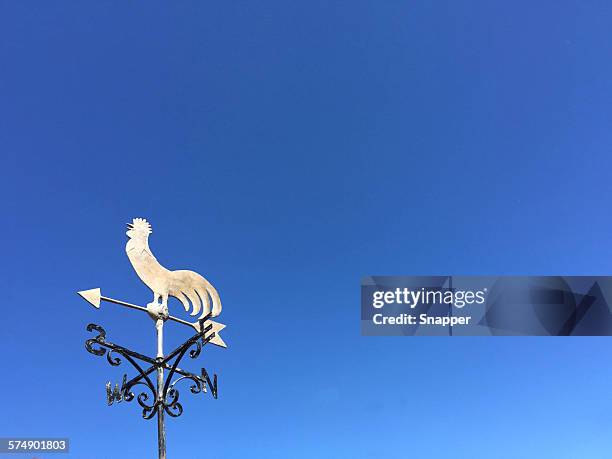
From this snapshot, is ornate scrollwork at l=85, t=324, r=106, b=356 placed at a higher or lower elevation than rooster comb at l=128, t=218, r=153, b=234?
lower

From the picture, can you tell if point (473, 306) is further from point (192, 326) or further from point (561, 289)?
point (192, 326)

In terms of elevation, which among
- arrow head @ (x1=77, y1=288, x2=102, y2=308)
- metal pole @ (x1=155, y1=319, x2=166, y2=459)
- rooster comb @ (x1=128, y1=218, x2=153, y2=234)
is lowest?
metal pole @ (x1=155, y1=319, x2=166, y2=459)

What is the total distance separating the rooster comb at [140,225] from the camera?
685cm

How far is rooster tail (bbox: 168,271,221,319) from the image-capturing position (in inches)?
272

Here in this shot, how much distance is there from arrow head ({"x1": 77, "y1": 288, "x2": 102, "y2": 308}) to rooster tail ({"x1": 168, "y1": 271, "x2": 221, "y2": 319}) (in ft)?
2.64

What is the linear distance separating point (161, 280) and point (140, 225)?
716 mm

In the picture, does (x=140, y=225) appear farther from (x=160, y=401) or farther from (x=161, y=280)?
(x=160, y=401)

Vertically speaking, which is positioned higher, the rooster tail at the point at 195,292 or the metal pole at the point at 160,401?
the rooster tail at the point at 195,292

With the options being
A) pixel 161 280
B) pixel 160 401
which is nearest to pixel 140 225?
pixel 161 280

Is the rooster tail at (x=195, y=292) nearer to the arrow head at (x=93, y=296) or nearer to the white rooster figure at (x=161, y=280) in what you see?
the white rooster figure at (x=161, y=280)

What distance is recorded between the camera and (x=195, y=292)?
7.06 meters

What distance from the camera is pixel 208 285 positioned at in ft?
23.4

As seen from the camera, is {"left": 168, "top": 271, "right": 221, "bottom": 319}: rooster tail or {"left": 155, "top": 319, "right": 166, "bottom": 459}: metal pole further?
{"left": 168, "top": 271, "right": 221, "bottom": 319}: rooster tail

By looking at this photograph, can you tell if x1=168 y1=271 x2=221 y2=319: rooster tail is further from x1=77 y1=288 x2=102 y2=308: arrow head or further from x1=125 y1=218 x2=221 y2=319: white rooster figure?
x1=77 y1=288 x2=102 y2=308: arrow head
